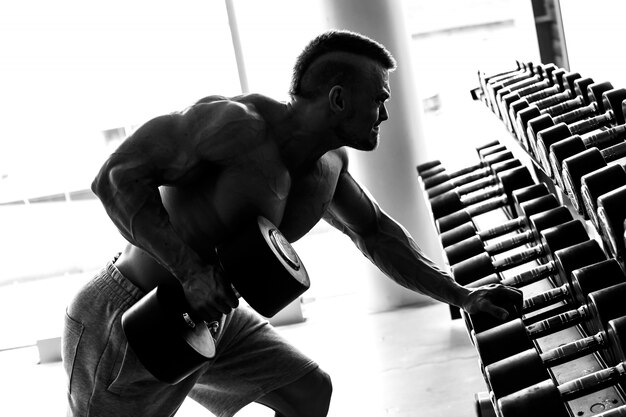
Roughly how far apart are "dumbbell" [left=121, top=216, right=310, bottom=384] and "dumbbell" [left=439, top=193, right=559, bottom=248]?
0.89 meters

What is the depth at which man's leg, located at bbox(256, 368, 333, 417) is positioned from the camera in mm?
2311

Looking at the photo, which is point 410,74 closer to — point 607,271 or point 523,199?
point 523,199

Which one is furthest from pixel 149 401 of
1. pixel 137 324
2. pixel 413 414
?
pixel 413 414

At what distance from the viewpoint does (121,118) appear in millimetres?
5480

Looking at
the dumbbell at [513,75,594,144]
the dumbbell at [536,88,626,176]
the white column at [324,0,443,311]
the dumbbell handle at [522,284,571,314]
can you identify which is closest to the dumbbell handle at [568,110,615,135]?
the dumbbell at [536,88,626,176]

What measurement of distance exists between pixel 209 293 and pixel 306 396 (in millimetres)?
674

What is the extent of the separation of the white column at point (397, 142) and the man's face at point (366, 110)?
7.06ft

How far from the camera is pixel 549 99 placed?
2.90 meters

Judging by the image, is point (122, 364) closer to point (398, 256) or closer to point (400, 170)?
point (398, 256)

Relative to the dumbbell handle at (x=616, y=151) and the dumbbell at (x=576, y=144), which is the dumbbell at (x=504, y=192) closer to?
the dumbbell at (x=576, y=144)

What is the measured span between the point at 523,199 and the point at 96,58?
324 centimetres

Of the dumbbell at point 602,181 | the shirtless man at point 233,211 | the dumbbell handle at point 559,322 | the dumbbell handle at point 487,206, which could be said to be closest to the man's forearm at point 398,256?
the shirtless man at point 233,211

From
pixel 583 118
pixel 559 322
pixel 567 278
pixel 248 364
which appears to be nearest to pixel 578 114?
pixel 583 118

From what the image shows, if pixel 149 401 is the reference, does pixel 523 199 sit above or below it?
above
